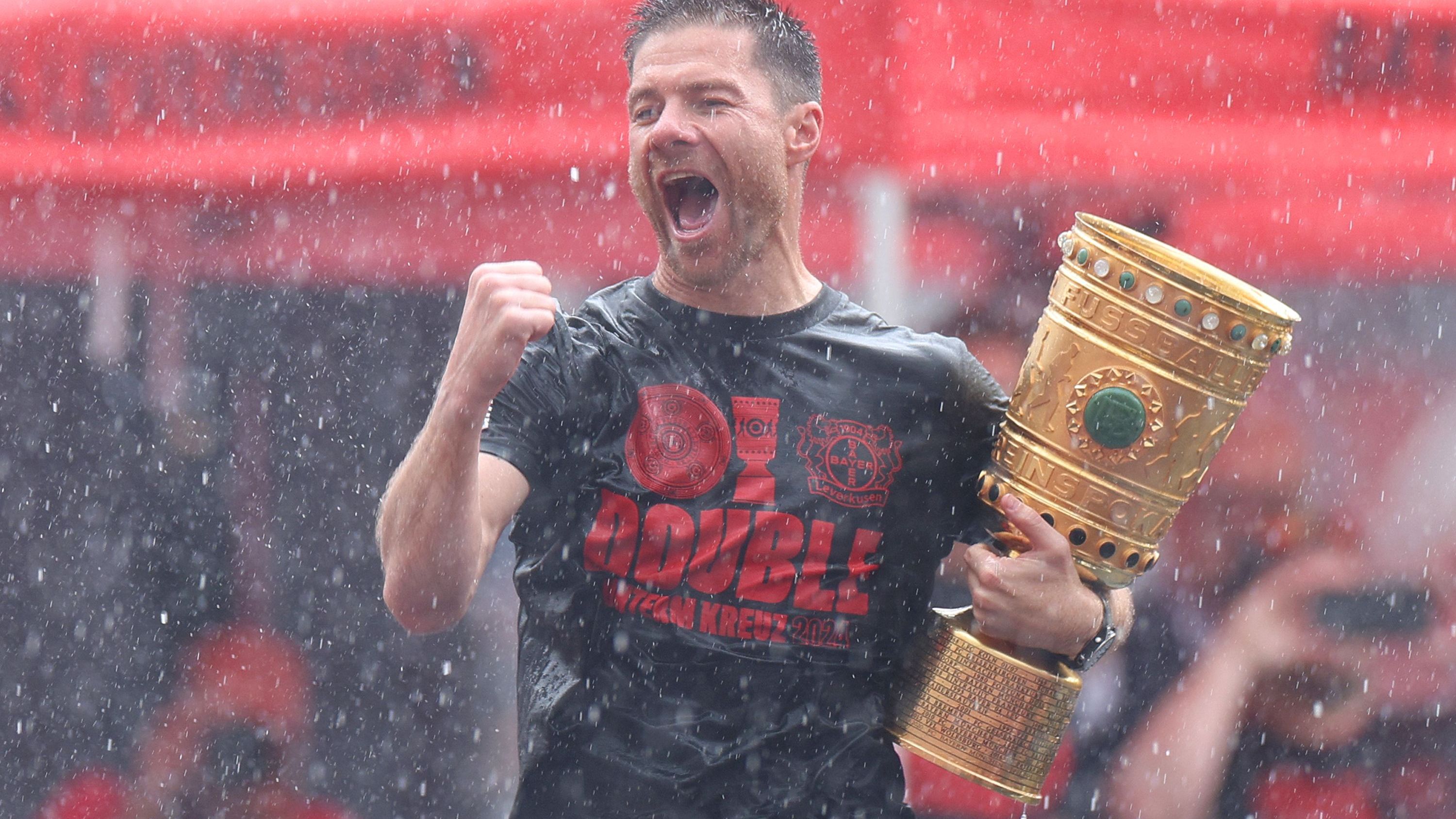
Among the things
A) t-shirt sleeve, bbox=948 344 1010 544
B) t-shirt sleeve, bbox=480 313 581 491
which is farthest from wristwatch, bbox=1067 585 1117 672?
t-shirt sleeve, bbox=480 313 581 491

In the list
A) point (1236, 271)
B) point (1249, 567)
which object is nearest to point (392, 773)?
point (1249, 567)

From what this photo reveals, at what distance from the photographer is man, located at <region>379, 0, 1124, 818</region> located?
79.0 inches

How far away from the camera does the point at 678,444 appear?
205 centimetres

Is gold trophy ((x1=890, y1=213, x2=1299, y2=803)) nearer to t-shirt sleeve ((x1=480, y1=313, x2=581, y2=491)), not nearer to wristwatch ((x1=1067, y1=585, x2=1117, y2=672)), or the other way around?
wristwatch ((x1=1067, y1=585, x2=1117, y2=672))

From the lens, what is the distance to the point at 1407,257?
3.07 meters

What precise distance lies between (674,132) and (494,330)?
19.9 inches

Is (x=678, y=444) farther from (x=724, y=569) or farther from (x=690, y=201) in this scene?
(x=690, y=201)

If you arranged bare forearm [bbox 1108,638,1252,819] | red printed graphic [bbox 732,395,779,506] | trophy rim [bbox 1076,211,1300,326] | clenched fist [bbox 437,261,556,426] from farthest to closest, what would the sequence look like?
bare forearm [bbox 1108,638,1252,819] < red printed graphic [bbox 732,395,779,506] < trophy rim [bbox 1076,211,1300,326] < clenched fist [bbox 437,261,556,426]

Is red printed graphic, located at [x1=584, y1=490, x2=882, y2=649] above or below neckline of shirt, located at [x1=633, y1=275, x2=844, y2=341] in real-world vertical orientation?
below

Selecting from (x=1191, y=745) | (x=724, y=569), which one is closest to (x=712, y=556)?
(x=724, y=569)

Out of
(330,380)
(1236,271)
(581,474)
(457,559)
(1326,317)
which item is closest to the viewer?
(457,559)

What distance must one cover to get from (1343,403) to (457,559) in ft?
7.66

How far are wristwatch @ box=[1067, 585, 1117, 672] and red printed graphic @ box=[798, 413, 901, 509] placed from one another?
0.38 metres

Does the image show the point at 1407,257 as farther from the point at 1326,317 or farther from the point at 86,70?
the point at 86,70
